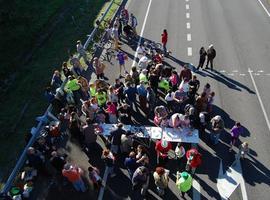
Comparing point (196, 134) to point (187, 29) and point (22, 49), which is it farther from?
point (22, 49)

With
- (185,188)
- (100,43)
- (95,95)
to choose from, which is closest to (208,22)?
(100,43)

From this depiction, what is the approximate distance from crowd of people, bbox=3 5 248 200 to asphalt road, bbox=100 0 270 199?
76 cm

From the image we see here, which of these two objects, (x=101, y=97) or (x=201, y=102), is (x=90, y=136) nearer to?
(x=101, y=97)

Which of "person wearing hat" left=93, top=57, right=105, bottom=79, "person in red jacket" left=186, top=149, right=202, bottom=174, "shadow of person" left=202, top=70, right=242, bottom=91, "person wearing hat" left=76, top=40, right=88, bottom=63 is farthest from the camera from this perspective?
"person wearing hat" left=76, top=40, right=88, bottom=63

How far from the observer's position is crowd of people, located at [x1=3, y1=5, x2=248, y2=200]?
1378 centimetres

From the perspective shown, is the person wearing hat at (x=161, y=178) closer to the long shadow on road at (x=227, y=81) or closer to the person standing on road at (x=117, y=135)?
the person standing on road at (x=117, y=135)

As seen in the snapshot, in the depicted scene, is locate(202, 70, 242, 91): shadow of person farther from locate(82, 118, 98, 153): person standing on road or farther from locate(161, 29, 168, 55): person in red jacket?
locate(82, 118, 98, 153): person standing on road

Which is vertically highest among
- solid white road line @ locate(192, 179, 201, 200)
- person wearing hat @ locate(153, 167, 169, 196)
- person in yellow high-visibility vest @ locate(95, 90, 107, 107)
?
person in yellow high-visibility vest @ locate(95, 90, 107, 107)

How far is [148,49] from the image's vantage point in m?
23.8

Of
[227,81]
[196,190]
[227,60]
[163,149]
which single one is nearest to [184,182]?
[196,190]

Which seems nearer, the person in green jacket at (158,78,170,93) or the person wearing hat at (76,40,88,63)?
the person in green jacket at (158,78,170,93)

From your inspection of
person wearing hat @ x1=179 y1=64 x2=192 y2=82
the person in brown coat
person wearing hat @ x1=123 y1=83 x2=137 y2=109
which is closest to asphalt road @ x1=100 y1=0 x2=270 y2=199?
the person in brown coat

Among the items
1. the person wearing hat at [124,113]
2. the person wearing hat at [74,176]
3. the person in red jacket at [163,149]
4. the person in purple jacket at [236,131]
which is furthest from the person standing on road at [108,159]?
the person in purple jacket at [236,131]

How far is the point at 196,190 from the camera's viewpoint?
14070 millimetres
